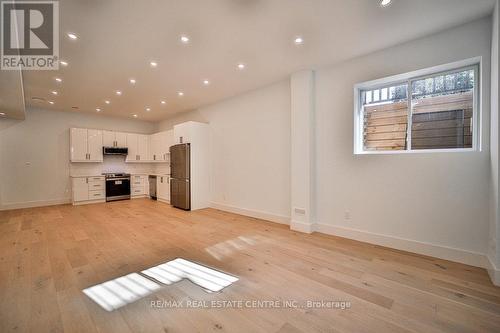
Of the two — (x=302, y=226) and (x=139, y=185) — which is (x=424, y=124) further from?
(x=139, y=185)

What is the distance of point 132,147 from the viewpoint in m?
7.39

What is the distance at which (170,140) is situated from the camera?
671 cm

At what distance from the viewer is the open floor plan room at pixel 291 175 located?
182cm

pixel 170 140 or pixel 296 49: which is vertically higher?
pixel 296 49

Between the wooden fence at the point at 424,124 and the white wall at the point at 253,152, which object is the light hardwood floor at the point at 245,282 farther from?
the wooden fence at the point at 424,124

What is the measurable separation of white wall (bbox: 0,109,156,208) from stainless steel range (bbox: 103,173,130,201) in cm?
91

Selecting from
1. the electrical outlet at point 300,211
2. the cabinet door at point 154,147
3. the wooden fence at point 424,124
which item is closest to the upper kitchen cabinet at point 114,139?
the cabinet door at point 154,147

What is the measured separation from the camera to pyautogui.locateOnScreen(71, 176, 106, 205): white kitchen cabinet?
6.15m

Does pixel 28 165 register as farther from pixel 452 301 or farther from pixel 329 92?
pixel 452 301

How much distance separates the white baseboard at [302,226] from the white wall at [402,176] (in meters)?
0.24

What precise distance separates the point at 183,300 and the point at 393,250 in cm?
279

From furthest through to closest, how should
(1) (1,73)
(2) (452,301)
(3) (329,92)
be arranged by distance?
(3) (329,92)
(1) (1,73)
(2) (452,301)

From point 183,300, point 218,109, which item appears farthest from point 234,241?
point 218,109

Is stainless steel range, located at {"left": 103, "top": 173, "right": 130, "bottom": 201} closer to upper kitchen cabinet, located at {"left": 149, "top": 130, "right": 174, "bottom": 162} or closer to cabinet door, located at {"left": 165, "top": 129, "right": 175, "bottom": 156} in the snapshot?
upper kitchen cabinet, located at {"left": 149, "top": 130, "right": 174, "bottom": 162}
